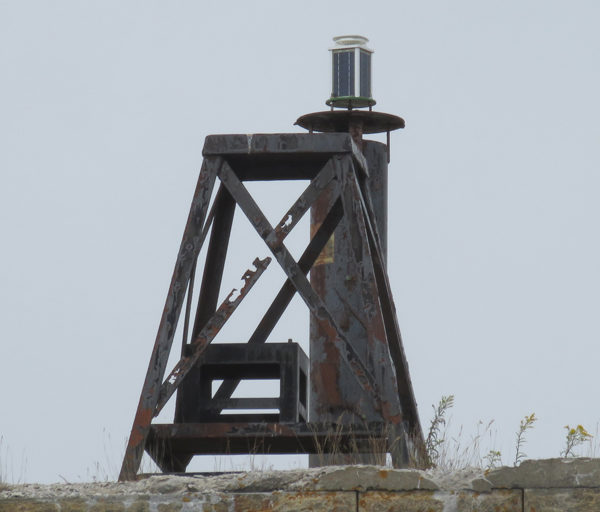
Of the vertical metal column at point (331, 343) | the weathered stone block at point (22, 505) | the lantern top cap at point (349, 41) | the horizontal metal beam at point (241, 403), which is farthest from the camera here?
the lantern top cap at point (349, 41)

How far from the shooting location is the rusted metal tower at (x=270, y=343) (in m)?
10.2

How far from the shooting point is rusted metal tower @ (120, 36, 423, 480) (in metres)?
10.2

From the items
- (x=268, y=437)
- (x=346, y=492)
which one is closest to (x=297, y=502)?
(x=346, y=492)

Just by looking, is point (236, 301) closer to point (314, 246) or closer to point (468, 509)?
point (314, 246)

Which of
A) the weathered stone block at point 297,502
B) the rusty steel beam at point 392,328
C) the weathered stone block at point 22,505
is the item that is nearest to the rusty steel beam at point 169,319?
the rusty steel beam at point 392,328

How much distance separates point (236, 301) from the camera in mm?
10383

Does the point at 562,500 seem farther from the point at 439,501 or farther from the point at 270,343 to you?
the point at 270,343

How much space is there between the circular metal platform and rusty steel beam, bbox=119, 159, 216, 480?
3.09m

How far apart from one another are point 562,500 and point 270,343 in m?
4.35

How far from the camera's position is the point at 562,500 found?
21.7 feet

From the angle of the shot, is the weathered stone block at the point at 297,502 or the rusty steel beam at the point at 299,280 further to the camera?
the rusty steel beam at the point at 299,280

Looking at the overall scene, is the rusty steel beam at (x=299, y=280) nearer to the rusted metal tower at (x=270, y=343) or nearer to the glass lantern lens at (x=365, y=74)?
the rusted metal tower at (x=270, y=343)

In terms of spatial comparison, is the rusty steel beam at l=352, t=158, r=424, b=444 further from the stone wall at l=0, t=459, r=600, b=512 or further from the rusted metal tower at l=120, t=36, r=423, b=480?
the stone wall at l=0, t=459, r=600, b=512

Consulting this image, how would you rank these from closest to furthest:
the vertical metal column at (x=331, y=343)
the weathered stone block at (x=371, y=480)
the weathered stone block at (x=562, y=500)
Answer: the weathered stone block at (x=562, y=500) < the weathered stone block at (x=371, y=480) < the vertical metal column at (x=331, y=343)
